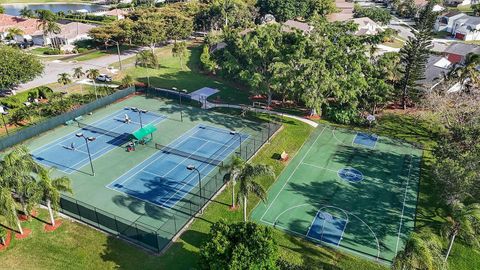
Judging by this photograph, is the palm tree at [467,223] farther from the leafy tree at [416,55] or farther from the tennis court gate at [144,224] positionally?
the leafy tree at [416,55]

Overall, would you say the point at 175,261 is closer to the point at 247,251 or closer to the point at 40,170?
the point at 247,251

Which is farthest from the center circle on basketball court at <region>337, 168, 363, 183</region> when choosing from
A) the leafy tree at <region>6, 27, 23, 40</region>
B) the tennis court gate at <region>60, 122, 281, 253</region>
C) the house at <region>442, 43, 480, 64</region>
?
the leafy tree at <region>6, 27, 23, 40</region>

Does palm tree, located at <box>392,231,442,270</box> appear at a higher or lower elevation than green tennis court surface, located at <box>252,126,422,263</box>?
higher

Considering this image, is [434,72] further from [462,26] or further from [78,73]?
[78,73]

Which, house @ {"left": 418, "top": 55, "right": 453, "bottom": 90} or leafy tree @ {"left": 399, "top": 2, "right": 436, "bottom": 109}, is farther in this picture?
house @ {"left": 418, "top": 55, "right": 453, "bottom": 90}

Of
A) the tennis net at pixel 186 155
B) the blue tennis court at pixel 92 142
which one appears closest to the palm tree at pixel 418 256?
the tennis net at pixel 186 155

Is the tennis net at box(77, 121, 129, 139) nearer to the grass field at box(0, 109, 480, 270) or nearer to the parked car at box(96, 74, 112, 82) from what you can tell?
the grass field at box(0, 109, 480, 270)

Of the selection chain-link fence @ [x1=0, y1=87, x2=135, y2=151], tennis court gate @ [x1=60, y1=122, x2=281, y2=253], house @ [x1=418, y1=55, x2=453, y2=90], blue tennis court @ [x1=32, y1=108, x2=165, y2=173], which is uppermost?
house @ [x1=418, y1=55, x2=453, y2=90]
